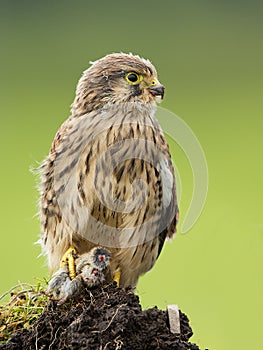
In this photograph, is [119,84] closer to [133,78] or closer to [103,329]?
[133,78]

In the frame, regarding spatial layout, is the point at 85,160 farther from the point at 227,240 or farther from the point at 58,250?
the point at 227,240

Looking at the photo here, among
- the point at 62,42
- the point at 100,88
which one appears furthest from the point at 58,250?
the point at 62,42

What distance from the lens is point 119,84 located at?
5.20 m

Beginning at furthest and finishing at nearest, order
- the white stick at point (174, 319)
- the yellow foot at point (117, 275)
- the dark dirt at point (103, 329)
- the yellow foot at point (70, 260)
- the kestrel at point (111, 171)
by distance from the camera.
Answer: the yellow foot at point (117, 275)
the kestrel at point (111, 171)
the yellow foot at point (70, 260)
the white stick at point (174, 319)
the dark dirt at point (103, 329)

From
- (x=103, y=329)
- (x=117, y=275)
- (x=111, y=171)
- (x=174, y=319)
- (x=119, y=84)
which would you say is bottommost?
(x=103, y=329)

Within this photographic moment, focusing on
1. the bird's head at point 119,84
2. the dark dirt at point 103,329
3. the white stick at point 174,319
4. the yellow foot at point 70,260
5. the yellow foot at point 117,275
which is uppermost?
the bird's head at point 119,84

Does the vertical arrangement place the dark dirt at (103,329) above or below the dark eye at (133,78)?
below

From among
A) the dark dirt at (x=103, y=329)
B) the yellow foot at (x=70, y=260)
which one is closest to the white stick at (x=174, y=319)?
the dark dirt at (x=103, y=329)

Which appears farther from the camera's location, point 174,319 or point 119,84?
point 119,84

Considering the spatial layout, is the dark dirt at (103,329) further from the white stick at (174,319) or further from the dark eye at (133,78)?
the dark eye at (133,78)

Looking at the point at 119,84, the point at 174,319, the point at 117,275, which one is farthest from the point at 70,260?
the point at 119,84

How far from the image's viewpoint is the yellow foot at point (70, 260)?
15.7 feet

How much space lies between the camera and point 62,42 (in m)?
12.4

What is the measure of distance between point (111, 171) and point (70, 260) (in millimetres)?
484
